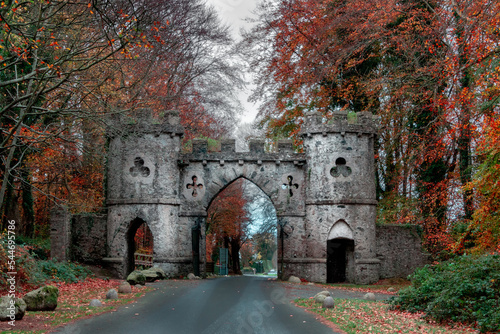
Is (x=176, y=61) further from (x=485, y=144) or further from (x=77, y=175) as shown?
(x=485, y=144)

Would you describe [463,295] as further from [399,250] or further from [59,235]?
[59,235]

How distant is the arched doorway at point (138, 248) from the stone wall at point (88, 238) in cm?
103

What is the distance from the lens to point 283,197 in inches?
845

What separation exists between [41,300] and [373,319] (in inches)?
266

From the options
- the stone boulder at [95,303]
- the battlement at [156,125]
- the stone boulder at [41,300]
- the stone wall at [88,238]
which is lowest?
the stone boulder at [95,303]

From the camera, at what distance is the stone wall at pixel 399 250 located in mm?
20625

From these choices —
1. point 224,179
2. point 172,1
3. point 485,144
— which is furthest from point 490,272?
point 172,1

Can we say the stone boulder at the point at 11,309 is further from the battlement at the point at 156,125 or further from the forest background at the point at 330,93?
the battlement at the point at 156,125

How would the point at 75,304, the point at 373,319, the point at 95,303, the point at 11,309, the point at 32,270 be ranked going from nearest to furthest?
the point at 11,309, the point at 373,319, the point at 95,303, the point at 75,304, the point at 32,270

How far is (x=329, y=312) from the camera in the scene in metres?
11.4

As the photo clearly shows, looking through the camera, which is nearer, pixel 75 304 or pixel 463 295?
pixel 463 295

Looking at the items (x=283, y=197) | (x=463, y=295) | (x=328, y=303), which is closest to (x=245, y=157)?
(x=283, y=197)

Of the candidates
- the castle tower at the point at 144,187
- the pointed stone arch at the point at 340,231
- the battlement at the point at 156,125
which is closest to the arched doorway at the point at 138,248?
the castle tower at the point at 144,187

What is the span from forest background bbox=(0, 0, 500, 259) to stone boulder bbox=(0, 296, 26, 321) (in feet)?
16.5
